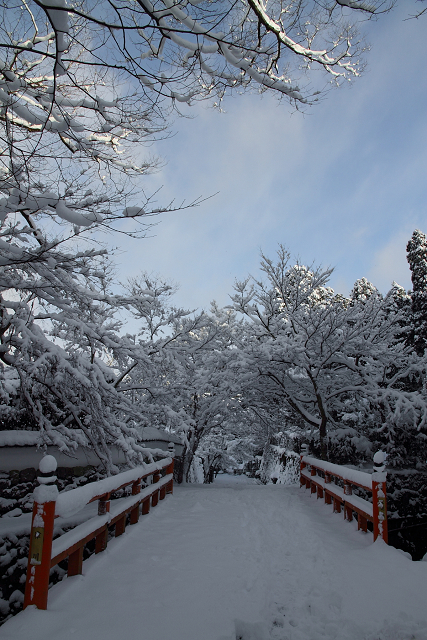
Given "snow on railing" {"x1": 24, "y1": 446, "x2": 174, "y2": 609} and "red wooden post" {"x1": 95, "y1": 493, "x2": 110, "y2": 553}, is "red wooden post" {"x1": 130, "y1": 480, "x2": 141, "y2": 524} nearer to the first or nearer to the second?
"snow on railing" {"x1": 24, "y1": 446, "x2": 174, "y2": 609}

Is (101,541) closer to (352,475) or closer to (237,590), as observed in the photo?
(237,590)

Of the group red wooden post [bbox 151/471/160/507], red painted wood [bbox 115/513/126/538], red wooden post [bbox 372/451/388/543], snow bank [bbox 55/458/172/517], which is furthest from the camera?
red wooden post [bbox 151/471/160/507]

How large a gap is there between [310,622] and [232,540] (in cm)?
183

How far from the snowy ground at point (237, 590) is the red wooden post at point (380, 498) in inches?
6.5

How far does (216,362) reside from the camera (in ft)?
39.3

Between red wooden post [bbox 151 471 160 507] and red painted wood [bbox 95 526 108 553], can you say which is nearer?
red painted wood [bbox 95 526 108 553]

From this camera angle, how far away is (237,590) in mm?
2857

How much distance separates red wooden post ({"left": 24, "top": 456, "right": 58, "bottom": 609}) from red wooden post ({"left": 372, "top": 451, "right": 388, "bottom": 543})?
10.0 ft

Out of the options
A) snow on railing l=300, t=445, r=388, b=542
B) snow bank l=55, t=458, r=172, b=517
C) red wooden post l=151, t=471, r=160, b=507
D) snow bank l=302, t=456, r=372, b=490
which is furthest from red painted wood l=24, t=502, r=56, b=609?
red wooden post l=151, t=471, r=160, b=507

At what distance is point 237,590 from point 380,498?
5.84 ft

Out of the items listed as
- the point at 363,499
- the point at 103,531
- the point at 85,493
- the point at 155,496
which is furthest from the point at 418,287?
the point at 85,493

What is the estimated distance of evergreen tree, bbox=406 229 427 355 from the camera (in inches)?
650

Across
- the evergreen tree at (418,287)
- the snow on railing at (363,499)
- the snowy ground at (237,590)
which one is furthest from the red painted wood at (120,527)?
the evergreen tree at (418,287)

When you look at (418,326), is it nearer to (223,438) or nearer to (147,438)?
(223,438)
